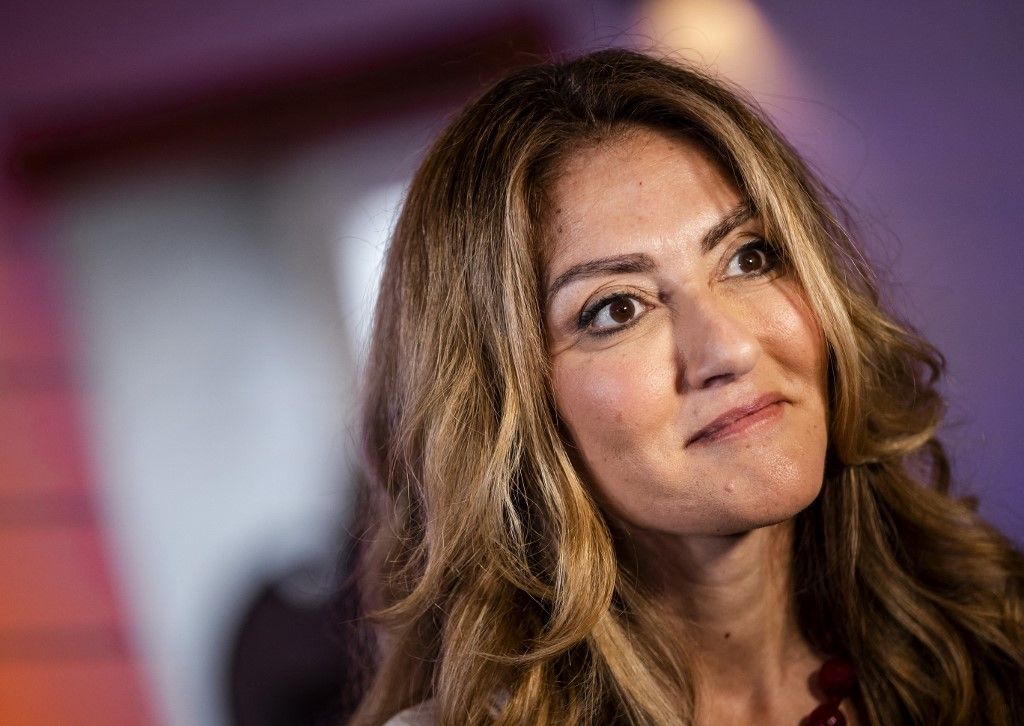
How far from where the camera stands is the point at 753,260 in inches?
59.0

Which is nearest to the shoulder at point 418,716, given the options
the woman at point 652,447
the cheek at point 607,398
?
the woman at point 652,447

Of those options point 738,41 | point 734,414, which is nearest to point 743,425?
point 734,414

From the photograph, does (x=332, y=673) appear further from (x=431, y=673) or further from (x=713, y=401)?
(x=713, y=401)

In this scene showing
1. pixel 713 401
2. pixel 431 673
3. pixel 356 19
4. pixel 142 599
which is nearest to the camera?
pixel 713 401

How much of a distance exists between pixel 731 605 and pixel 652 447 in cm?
34

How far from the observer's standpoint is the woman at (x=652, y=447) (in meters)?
1.40

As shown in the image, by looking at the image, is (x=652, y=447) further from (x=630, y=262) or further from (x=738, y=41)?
(x=738, y=41)

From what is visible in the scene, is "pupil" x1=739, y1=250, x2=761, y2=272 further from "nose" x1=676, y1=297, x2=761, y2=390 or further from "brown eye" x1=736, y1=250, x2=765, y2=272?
"nose" x1=676, y1=297, x2=761, y2=390

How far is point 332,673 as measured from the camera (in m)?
2.86

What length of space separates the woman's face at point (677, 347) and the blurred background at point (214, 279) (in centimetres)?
111

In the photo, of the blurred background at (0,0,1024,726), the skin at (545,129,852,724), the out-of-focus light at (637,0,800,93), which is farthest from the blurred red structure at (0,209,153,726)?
the skin at (545,129,852,724)

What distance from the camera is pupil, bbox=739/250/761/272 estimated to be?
1487mm

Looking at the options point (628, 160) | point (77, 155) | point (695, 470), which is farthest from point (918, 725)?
point (77, 155)

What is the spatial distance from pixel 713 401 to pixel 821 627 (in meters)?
0.57
